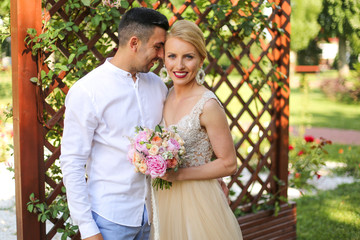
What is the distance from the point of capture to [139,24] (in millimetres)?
2246

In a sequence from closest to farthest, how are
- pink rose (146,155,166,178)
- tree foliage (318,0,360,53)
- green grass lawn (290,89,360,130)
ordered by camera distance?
pink rose (146,155,166,178) → tree foliage (318,0,360,53) → green grass lawn (290,89,360,130)

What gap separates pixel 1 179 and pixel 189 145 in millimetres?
4113

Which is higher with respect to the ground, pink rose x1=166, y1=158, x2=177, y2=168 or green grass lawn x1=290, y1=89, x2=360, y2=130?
pink rose x1=166, y1=158, x2=177, y2=168

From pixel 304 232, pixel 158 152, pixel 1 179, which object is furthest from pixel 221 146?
pixel 1 179

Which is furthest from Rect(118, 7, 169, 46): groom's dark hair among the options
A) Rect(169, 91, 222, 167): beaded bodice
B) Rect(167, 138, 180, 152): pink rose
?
Rect(167, 138, 180, 152): pink rose

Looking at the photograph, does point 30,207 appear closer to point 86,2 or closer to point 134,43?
point 134,43

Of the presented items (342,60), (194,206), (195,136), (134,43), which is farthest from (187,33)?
(342,60)

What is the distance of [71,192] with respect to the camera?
6.77 feet

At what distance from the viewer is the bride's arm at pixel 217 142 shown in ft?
7.48

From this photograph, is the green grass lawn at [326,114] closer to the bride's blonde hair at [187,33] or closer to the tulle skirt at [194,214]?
the tulle skirt at [194,214]

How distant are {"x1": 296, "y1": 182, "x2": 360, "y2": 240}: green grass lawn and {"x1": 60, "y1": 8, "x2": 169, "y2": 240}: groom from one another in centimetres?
274

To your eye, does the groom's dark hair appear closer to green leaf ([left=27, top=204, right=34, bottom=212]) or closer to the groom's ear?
the groom's ear

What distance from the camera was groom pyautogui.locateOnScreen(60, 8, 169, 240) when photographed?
81.3 inches

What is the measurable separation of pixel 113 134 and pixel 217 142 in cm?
56
